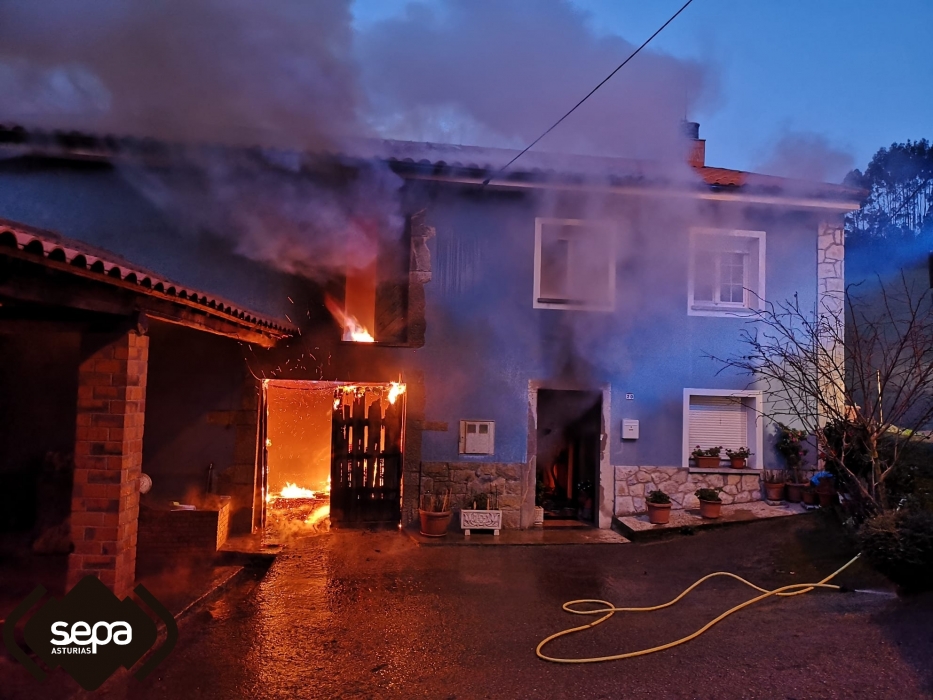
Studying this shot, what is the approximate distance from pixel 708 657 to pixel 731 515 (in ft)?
Answer: 16.0

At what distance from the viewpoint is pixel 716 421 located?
9.31 metres

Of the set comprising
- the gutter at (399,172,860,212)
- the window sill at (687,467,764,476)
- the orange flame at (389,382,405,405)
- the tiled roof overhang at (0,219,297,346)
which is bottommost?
the window sill at (687,467,764,476)

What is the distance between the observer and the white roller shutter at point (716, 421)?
30.5ft

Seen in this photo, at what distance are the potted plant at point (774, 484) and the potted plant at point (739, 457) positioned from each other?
36 cm

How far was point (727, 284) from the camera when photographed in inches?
370

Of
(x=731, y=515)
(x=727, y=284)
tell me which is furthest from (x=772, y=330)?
(x=731, y=515)

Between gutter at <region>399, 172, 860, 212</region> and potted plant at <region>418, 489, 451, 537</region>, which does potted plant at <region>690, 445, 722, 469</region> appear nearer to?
gutter at <region>399, 172, 860, 212</region>

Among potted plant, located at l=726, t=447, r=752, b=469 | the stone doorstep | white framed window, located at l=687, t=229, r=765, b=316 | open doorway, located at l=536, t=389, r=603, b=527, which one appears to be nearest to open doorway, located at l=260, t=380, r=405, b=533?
open doorway, located at l=536, t=389, r=603, b=527

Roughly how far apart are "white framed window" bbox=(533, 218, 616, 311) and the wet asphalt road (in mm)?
3759

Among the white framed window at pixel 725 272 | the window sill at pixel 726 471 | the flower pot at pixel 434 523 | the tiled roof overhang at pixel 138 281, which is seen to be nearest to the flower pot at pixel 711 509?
the window sill at pixel 726 471

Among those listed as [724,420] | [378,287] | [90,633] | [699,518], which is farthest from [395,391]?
[90,633]

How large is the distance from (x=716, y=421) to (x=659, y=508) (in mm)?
1829

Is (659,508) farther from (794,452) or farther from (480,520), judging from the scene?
(480,520)

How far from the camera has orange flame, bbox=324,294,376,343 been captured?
336 inches
